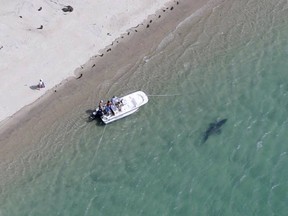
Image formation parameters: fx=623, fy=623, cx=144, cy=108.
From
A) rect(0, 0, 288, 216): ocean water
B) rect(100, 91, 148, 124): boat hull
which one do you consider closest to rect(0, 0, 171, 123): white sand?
rect(0, 0, 288, 216): ocean water

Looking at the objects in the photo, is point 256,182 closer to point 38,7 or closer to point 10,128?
point 10,128

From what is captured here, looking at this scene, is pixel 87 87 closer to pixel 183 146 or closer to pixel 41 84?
pixel 41 84

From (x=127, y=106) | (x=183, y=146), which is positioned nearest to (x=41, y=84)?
(x=127, y=106)

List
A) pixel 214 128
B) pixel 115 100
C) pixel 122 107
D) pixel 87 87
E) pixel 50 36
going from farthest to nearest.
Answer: pixel 50 36 < pixel 87 87 < pixel 115 100 < pixel 122 107 < pixel 214 128

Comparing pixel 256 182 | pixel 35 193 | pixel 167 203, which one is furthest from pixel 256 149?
pixel 35 193

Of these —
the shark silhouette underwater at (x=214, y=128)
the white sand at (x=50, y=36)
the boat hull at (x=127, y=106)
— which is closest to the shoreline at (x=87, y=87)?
the white sand at (x=50, y=36)

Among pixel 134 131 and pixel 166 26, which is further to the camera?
pixel 166 26
